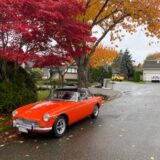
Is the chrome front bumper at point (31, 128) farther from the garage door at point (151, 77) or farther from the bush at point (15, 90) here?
the garage door at point (151, 77)

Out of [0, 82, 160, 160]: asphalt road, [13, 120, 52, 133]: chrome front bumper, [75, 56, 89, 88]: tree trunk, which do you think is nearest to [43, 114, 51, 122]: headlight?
[13, 120, 52, 133]: chrome front bumper

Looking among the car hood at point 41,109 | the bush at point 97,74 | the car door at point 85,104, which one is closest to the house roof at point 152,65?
the bush at point 97,74

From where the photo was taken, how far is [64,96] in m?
8.99

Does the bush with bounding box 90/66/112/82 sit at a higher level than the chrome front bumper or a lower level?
higher

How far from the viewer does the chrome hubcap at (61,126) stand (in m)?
7.55

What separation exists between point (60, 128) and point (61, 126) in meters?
0.07

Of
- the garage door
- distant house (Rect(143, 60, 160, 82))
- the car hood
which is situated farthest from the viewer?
distant house (Rect(143, 60, 160, 82))

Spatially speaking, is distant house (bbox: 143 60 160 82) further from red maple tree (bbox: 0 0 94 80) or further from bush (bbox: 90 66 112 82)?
red maple tree (bbox: 0 0 94 80)

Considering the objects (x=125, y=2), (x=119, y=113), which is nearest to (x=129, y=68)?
(x=125, y=2)

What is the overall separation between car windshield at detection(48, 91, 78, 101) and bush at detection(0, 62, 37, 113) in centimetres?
209

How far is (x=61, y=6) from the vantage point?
29.8ft

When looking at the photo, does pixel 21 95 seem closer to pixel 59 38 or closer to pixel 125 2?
pixel 59 38

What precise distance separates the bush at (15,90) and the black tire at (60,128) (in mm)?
3407

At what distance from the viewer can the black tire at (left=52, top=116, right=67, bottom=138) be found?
733cm
